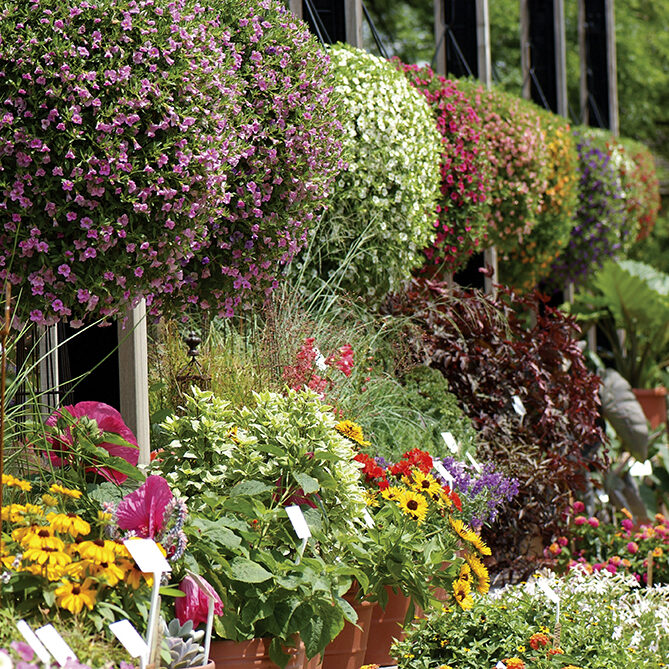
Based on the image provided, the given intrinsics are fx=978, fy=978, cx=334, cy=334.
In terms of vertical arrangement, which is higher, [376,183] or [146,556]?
[376,183]

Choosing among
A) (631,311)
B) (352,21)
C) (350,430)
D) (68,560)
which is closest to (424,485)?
(350,430)

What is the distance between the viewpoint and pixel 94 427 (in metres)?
2.50

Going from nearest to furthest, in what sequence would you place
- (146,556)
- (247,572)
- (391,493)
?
1. (146,556)
2. (247,572)
3. (391,493)

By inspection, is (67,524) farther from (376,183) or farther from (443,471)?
(376,183)

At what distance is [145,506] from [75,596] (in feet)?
1.12

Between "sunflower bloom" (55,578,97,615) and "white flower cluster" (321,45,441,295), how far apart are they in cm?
265

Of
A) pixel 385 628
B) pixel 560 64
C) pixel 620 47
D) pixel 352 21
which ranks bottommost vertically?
pixel 385 628

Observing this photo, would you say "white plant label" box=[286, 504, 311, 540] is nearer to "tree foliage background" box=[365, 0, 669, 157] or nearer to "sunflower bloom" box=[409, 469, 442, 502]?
"sunflower bloom" box=[409, 469, 442, 502]

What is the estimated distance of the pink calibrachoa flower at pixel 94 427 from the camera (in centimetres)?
251

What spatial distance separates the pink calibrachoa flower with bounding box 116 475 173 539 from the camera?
2205mm

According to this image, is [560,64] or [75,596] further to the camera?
[560,64]

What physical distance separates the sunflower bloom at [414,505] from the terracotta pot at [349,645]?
10.9 inches

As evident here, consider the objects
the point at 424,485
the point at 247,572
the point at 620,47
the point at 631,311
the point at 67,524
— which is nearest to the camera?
the point at 67,524

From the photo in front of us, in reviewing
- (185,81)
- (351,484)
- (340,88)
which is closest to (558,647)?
(351,484)
